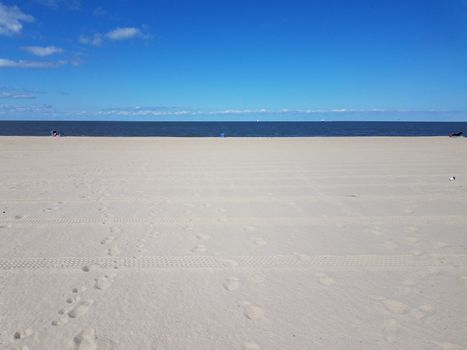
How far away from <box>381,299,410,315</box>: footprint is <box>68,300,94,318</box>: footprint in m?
2.91

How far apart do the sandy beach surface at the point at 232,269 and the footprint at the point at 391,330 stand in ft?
0.05

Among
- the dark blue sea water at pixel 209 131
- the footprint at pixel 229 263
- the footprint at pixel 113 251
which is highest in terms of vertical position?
the dark blue sea water at pixel 209 131

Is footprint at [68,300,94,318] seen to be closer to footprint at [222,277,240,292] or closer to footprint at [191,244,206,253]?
footprint at [222,277,240,292]

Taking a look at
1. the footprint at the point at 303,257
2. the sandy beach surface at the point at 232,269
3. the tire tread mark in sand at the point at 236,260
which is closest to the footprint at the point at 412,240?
the sandy beach surface at the point at 232,269

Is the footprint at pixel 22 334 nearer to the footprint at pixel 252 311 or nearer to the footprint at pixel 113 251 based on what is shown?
the footprint at pixel 113 251

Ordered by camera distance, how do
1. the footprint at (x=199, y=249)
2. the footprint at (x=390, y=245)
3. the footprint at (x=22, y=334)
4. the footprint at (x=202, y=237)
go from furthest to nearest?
the footprint at (x=202, y=237)
the footprint at (x=390, y=245)
the footprint at (x=199, y=249)
the footprint at (x=22, y=334)

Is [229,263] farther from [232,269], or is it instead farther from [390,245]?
[390,245]

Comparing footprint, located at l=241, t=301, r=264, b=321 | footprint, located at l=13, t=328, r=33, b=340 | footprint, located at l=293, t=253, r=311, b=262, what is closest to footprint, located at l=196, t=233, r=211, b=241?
footprint, located at l=293, t=253, r=311, b=262

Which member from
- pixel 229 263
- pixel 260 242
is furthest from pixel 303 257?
pixel 229 263

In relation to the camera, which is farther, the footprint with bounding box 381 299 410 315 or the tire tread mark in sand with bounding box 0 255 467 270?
the tire tread mark in sand with bounding box 0 255 467 270

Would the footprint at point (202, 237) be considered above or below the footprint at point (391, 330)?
above

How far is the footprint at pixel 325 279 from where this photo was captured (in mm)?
3543

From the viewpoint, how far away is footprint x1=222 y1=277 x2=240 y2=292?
135 inches

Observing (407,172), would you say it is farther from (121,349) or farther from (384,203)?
(121,349)
